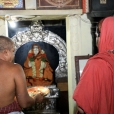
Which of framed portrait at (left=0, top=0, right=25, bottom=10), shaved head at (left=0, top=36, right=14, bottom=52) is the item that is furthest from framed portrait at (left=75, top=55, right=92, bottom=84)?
shaved head at (left=0, top=36, right=14, bottom=52)

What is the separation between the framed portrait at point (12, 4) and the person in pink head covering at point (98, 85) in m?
1.82

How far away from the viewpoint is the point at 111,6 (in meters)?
2.72

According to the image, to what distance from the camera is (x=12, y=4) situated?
285 cm

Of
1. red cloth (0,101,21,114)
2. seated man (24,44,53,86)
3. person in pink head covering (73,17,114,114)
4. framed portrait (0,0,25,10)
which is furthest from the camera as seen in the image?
seated man (24,44,53,86)

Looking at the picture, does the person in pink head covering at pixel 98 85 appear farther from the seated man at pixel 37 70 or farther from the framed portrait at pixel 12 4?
the seated man at pixel 37 70

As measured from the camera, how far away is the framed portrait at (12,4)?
9.29 feet

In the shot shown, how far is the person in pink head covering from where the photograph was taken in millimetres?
1377

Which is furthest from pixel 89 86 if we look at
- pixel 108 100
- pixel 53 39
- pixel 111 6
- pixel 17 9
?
pixel 53 39

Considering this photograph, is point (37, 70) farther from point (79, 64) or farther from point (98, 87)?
point (98, 87)

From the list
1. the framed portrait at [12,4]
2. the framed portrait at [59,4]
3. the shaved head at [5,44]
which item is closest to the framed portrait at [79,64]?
the framed portrait at [59,4]

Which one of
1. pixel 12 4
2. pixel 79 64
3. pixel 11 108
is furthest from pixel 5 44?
pixel 79 64

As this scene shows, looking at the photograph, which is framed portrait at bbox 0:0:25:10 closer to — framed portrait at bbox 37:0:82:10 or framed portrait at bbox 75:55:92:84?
framed portrait at bbox 37:0:82:10

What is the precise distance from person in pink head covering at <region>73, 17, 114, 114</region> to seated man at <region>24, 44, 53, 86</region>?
289 centimetres

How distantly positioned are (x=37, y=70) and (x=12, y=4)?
1899 millimetres
